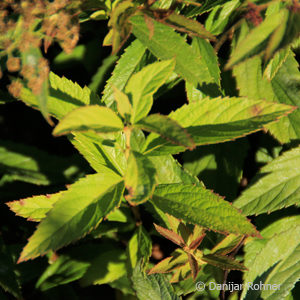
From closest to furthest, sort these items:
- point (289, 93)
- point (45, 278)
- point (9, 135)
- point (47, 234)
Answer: point (47, 234) → point (289, 93) → point (45, 278) → point (9, 135)

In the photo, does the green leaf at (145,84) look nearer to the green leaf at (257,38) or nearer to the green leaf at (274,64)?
the green leaf at (257,38)

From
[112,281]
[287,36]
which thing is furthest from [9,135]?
[287,36]

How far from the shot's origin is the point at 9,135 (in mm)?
1765

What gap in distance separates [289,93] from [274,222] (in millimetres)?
482

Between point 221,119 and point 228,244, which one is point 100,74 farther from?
point 228,244

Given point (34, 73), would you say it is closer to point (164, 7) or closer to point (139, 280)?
point (164, 7)

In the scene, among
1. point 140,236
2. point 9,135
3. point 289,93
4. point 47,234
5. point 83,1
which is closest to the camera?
point 47,234

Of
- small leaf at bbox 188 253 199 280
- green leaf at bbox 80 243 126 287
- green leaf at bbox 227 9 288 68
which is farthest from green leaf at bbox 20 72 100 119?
green leaf at bbox 80 243 126 287

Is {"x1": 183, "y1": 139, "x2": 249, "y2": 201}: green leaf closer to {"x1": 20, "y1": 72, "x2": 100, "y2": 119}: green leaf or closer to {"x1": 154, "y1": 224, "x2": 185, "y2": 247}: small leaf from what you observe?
{"x1": 154, "y1": 224, "x2": 185, "y2": 247}: small leaf

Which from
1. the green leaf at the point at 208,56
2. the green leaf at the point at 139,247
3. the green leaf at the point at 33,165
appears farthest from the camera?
the green leaf at the point at 33,165

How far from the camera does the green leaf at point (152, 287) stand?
1.05 meters

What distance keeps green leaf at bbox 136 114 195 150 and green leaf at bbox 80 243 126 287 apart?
2.46 ft

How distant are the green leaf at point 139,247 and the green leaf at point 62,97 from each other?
527 mm

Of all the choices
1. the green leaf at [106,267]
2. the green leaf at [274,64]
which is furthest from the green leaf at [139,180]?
the green leaf at [106,267]
